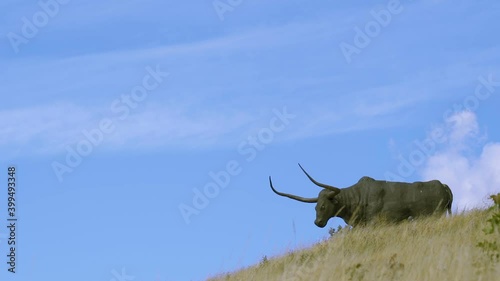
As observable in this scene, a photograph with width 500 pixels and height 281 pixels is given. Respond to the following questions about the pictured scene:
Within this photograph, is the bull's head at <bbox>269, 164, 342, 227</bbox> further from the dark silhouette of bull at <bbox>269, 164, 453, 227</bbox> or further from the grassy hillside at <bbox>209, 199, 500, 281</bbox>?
the grassy hillside at <bbox>209, 199, 500, 281</bbox>

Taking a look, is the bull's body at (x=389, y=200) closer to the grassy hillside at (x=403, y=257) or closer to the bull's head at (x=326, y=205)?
the bull's head at (x=326, y=205)

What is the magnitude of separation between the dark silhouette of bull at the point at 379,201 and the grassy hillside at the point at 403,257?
2.08 feet

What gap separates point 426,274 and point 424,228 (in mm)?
8322

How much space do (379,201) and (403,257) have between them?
743cm

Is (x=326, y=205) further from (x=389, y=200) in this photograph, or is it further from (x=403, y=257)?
(x=403, y=257)

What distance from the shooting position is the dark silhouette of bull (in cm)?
1802

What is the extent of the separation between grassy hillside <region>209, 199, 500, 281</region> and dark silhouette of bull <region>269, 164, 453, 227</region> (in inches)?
25.0

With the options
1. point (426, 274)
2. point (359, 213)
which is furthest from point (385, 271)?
point (359, 213)

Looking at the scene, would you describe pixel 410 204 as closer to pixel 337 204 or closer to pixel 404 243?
pixel 337 204

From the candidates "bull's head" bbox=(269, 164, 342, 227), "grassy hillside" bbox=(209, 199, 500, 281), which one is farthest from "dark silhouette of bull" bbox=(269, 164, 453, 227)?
"grassy hillside" bbox=(209, 199, 500, 281)

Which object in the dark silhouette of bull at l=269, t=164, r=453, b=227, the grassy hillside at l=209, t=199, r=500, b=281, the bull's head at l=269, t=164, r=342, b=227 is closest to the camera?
the grassy hillside at l=209, t=199, r=500, b=281

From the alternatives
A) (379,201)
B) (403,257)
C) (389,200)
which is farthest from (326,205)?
(403,257)

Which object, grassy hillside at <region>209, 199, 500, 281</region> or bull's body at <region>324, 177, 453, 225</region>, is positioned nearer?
grassy hillside at <region>209, 199, 500, 281</region>

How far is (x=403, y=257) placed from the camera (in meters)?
10.6
